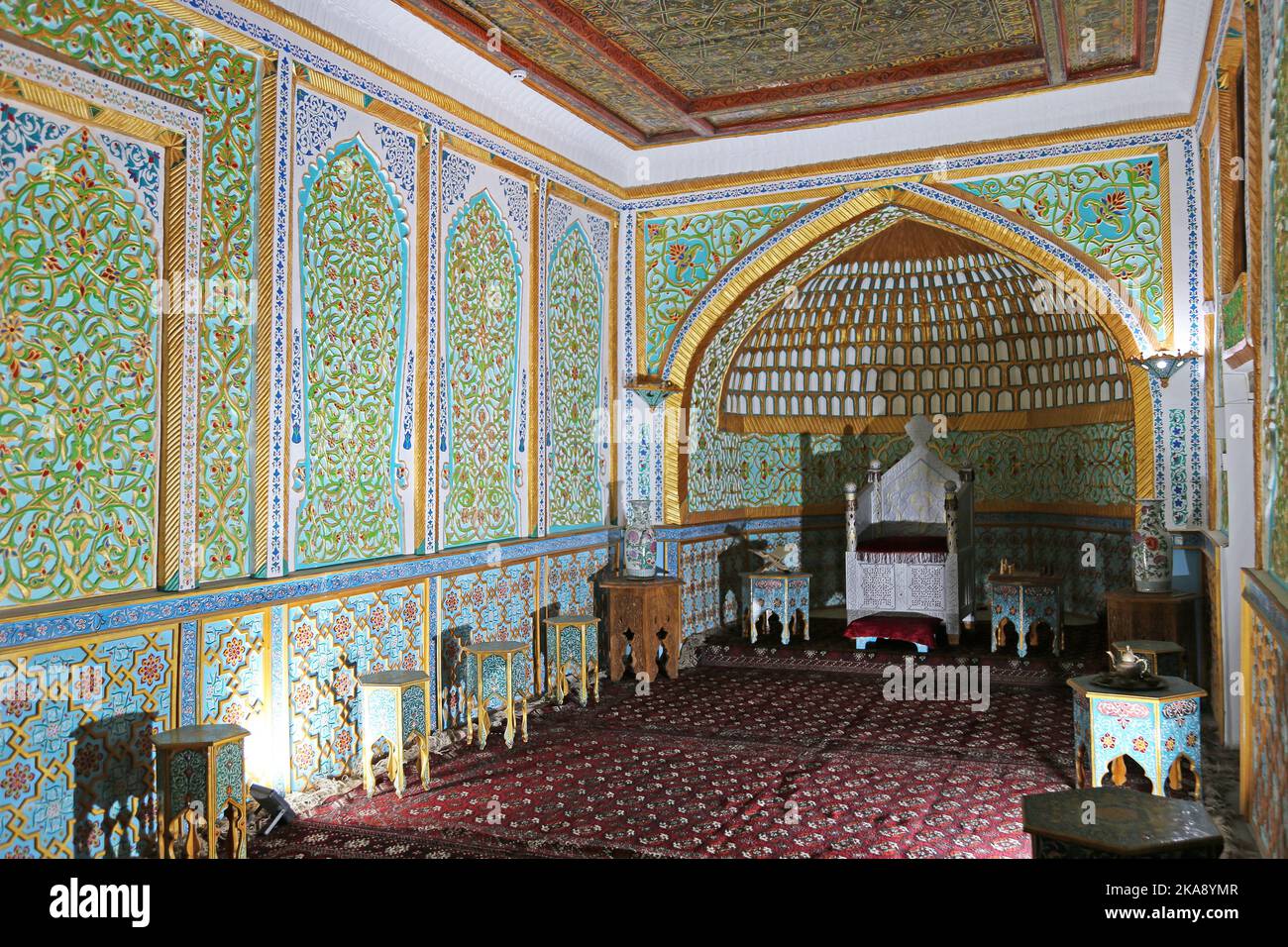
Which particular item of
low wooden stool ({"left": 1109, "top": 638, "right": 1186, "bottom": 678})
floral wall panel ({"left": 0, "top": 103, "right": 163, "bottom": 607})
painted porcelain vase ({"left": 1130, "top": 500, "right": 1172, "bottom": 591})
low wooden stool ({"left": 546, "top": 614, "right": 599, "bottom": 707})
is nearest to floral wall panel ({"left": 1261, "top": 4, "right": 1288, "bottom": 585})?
low wooden stool ({"left": 1109, "top": 638, "right": 1186, "bottom": 678})

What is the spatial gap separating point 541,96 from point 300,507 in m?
3.02

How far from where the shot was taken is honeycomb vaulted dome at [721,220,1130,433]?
8406mm

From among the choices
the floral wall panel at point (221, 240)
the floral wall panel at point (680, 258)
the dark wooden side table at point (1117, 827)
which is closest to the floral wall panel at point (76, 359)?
the floral wall panel at point (221, 240)

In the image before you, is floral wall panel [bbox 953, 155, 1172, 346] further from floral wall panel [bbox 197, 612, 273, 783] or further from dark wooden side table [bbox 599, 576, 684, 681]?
floral wall panel [bbox 197, 612, 273, 783]

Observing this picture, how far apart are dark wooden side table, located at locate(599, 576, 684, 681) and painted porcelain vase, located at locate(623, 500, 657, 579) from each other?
7 centimetres

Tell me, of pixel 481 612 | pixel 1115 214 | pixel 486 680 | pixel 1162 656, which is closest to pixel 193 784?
pixel 486 680

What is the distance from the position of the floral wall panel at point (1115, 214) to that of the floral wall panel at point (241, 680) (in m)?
5.16

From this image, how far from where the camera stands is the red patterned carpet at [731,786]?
369cm

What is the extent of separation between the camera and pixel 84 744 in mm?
→ 3416

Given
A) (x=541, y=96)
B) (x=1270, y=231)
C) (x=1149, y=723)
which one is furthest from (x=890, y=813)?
(x=541, y=96)

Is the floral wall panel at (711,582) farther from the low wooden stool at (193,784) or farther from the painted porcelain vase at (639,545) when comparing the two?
the low wooden stool at (193,784)

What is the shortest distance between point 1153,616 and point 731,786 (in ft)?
9.17

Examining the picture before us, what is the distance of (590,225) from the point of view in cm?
707

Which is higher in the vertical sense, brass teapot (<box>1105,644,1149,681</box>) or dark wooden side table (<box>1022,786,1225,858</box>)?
brass teapot (<box>1105,644,1149,681</box>)
